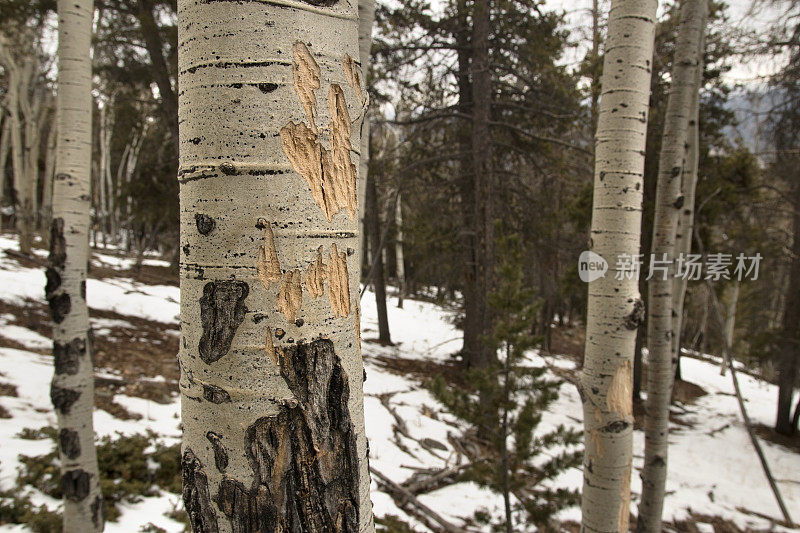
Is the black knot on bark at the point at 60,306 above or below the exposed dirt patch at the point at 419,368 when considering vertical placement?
above

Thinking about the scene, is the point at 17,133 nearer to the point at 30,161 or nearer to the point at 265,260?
the point at 30,161

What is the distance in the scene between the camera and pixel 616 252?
81.2 inches

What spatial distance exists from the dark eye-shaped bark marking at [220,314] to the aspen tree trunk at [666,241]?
110 inches

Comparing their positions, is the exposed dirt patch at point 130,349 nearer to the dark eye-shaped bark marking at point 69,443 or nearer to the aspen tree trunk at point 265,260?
the dark eye-shaped bark marking at point 69,443

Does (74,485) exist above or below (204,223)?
below

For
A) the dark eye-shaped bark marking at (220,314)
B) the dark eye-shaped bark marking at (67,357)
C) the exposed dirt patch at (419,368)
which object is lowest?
the exposed dirt patch at (419,368)

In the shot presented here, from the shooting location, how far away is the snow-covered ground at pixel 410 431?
4.21m

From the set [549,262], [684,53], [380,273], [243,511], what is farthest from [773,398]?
[243,511]

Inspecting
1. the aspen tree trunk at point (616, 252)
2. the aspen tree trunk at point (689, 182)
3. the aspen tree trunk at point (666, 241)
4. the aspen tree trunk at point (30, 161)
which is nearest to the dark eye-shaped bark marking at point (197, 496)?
the aspen tree trunk at point (616, 252)

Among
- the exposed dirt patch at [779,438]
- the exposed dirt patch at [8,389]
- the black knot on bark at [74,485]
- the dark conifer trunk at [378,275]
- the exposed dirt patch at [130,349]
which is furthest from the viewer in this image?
the dark conifer trunk at [378,275]

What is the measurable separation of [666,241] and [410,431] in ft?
13.4

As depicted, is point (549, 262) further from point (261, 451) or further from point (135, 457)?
point (261, 451)

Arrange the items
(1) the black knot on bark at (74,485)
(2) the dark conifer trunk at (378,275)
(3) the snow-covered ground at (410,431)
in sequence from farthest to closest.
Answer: (2) the dark conifer trunk at (378,275) < (3) the snow-covered ground at (410,431) < (1) the black knot on bark at (74,485)

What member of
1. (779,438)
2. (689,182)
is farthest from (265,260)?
(779,438)
